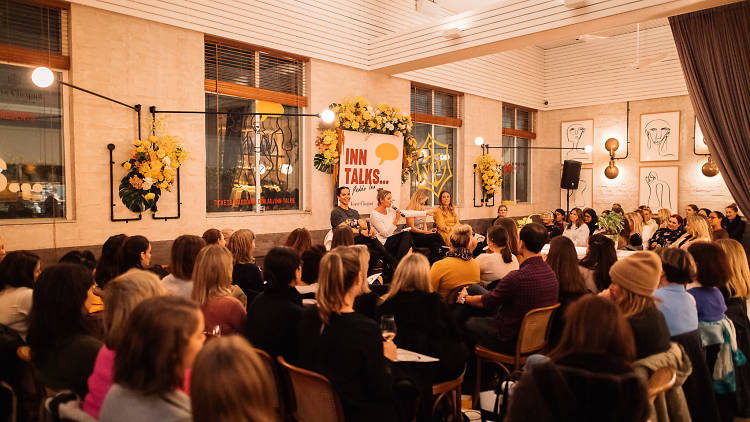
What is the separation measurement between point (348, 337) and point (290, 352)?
2.13 ft

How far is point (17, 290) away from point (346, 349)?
90.0 inches

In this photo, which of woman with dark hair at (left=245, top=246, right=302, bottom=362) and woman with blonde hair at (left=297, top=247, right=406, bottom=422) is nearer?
woman with blonde hair at (left=297, top=247, right=406, bottom=422)

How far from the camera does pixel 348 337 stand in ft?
8.30

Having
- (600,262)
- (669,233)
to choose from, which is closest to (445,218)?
(669,233)

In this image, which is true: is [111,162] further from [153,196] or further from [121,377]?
[121,377]

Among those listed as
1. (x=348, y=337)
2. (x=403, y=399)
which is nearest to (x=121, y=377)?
(x=348, y=337)

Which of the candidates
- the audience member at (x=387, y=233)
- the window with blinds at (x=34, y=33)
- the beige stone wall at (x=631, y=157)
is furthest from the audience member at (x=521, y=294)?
the beige stone wall at (x=631, y=157)

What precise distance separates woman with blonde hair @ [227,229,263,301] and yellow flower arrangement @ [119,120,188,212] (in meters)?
2.29

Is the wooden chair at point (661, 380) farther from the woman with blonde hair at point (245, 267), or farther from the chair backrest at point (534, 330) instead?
the woman with blonde hair at point (245, 267)

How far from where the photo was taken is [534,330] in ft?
12.6

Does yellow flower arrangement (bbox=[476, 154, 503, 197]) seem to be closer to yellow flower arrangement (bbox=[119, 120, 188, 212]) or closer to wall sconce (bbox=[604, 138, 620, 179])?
wall sconce (bbox=[604, 138, 620, 179])

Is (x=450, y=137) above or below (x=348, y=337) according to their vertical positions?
above

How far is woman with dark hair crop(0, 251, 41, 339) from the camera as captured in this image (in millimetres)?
3176

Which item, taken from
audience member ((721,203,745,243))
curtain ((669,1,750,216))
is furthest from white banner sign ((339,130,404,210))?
audience member ((721,203,745,243))
